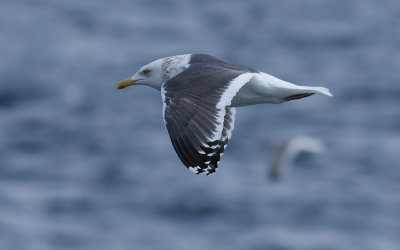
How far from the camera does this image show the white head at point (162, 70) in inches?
407

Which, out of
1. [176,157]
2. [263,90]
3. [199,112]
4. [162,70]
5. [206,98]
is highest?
[176,157]

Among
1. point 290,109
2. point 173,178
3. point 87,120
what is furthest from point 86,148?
point 290,109

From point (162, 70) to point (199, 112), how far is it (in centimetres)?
152

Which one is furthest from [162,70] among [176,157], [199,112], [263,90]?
[176,157]

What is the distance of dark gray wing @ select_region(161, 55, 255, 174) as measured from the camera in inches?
352

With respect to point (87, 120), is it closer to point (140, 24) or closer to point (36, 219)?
point (36, 219)

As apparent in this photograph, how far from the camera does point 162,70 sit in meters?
10.5

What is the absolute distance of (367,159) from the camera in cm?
2541

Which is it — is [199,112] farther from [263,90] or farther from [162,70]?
[162,70]

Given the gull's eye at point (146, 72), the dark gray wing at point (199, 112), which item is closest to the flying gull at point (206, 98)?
the dark gray wing at point (199, 112)

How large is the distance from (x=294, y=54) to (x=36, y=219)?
35.4 feet

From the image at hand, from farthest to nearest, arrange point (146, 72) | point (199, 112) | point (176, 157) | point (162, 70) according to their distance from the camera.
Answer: point (176, 157) < point (146, 72) < point (162, 70) < point (199, 112)

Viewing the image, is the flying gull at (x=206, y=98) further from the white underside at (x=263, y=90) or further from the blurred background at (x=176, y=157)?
the blurred background at (x=176, y=157)

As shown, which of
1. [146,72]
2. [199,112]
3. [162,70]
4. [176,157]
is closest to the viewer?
[199,112]
